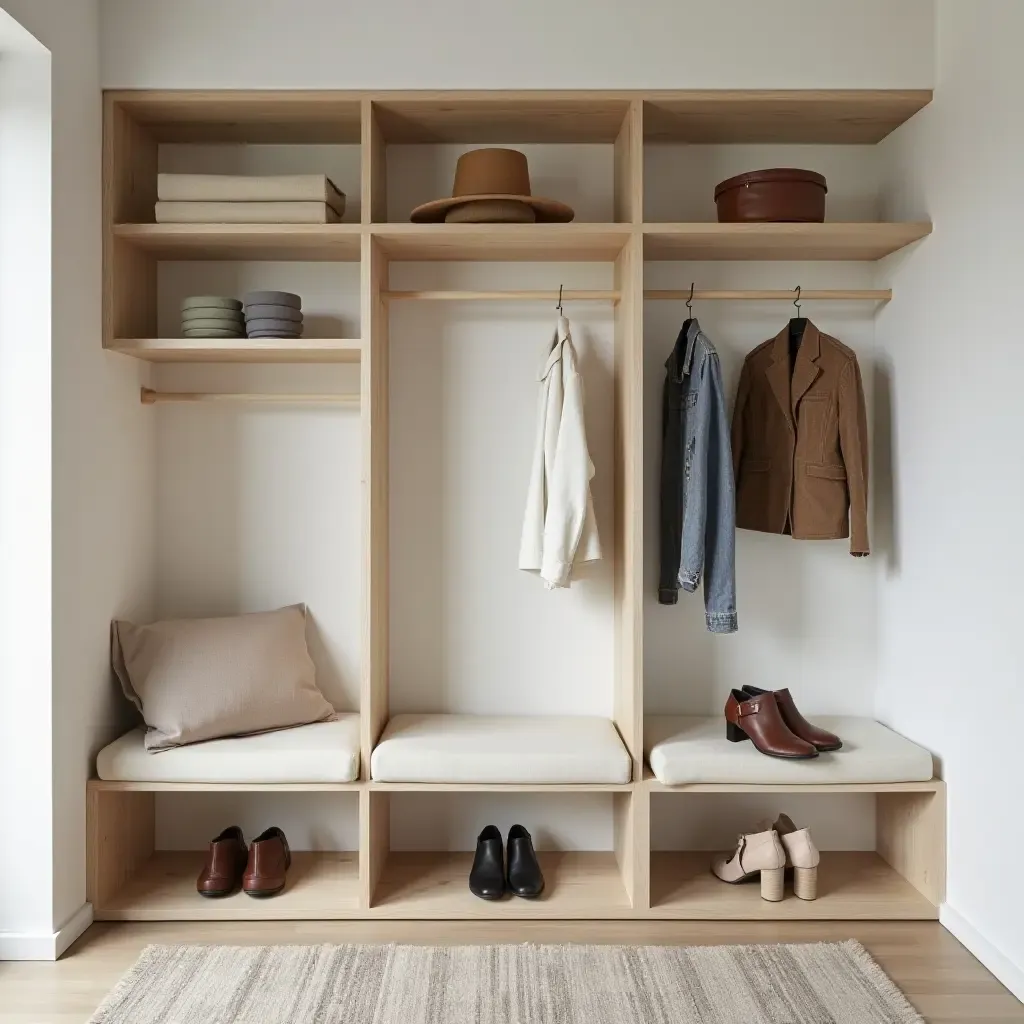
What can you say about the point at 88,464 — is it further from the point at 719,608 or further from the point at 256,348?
the point at 719,608

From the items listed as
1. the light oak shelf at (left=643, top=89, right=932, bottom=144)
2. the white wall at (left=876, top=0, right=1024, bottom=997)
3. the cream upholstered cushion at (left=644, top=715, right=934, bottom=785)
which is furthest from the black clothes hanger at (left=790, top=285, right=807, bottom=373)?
the cream upholstered cushion at (left=644, top=715, right=934, bottom=785)

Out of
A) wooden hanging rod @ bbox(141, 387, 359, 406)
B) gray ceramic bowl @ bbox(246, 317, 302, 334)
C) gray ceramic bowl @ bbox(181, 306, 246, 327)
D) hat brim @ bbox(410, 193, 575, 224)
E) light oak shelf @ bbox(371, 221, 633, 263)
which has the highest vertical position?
hat brim @ bbox(410, 193, 575, 224)

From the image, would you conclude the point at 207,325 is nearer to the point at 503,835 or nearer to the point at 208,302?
the point at 208,302

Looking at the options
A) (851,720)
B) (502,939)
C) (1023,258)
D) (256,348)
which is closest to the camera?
(1023,258)

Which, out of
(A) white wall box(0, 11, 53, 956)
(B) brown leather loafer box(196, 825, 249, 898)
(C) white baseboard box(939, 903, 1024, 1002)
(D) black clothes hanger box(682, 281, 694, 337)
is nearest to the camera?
(C) white baseboard box(939, 903, 1024, 1002)

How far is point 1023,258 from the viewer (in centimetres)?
228

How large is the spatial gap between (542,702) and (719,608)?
693 millimetres

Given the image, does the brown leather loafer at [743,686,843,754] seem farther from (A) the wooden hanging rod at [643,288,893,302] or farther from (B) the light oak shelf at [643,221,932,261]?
(B) the light oak shelf at [643,221,932,261]

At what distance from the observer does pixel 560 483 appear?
2.84m

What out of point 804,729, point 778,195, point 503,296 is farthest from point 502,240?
point 804,729

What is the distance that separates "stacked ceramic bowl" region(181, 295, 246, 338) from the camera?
2.82m

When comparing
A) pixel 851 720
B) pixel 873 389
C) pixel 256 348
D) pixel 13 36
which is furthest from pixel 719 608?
pixel 13 36

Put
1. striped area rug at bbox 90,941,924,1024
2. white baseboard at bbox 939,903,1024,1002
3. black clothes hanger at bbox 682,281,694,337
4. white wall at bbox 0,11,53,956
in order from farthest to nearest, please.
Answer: black clothes hanger at bbox 682,281,694,337 → white wall at bbox 0,11,53,956 → white baseboard at bbox 939,903,1024,1002 → striped area rug at bbox 90,941,924,1024

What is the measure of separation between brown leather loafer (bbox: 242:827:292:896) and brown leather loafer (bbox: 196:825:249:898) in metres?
0.05
